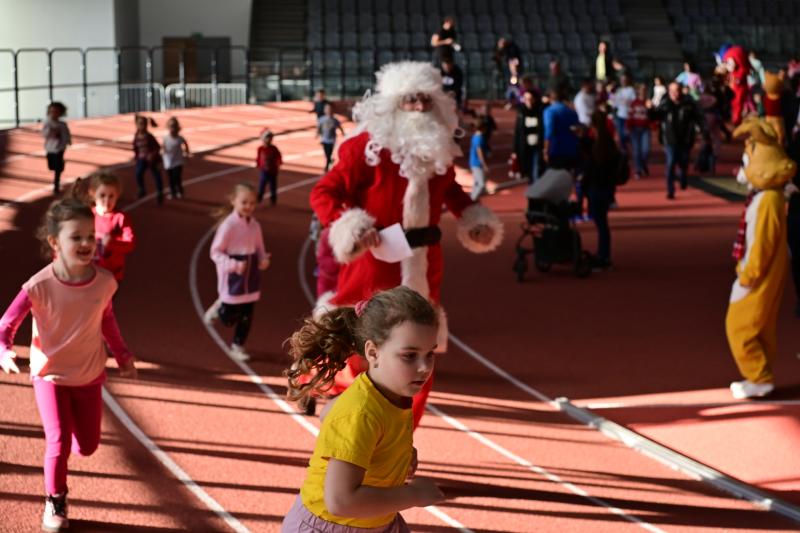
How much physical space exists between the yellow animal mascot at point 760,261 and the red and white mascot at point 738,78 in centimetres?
1817

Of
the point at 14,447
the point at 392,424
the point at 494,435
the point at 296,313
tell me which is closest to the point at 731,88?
the point at 296,313

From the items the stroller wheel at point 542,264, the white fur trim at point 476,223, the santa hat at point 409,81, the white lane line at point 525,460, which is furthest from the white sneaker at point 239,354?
the stroller wheel at point 542,264

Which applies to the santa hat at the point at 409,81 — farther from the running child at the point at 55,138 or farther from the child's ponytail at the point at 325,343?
the running child at the point at 55,138

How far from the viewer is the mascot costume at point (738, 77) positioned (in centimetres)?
2613

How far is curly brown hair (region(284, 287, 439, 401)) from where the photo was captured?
347 centimetres

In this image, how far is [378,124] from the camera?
7105 mm

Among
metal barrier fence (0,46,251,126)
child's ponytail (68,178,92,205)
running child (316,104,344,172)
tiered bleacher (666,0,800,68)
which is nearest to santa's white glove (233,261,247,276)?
child's ponytail (68,178,92,205)

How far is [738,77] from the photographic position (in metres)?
26.6

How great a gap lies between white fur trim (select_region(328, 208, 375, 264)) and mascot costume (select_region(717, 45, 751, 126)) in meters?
21.0

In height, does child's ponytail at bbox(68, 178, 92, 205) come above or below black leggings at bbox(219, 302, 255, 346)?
above

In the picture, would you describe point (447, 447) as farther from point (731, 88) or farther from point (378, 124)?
point (731, 88)

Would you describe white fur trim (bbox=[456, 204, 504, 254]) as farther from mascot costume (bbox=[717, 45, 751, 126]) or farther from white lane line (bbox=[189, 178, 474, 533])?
mascot costume (bbox=[717, 45, 751, 126])

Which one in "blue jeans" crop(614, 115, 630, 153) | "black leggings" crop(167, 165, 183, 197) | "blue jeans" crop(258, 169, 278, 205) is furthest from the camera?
"blue jeans" crop(614, 115, 630, 153)

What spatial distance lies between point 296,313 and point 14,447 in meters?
4.84
